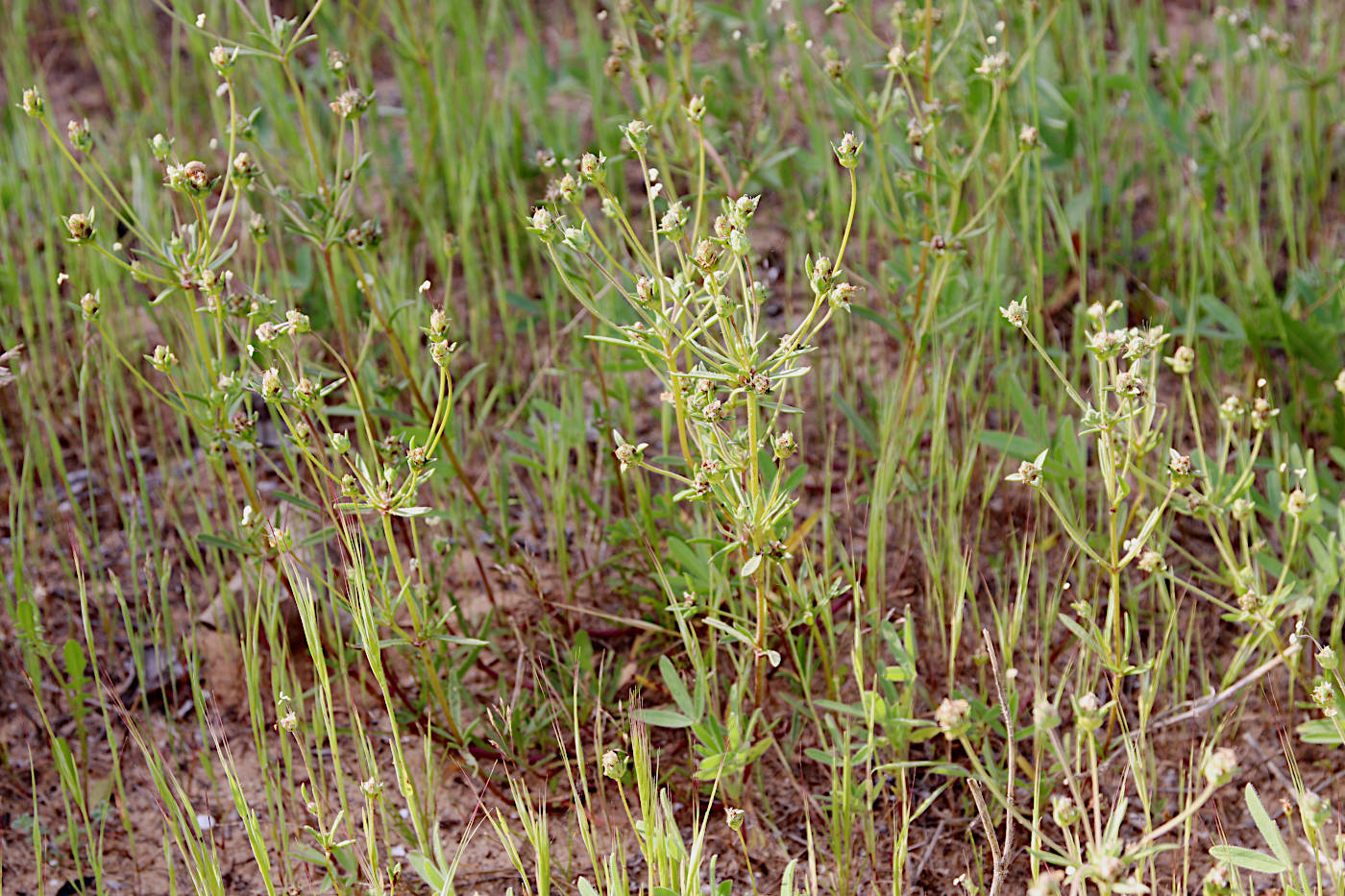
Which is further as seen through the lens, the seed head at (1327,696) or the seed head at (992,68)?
the seed head at (992,68)

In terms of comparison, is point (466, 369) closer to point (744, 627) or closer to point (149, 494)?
point (149, 494)

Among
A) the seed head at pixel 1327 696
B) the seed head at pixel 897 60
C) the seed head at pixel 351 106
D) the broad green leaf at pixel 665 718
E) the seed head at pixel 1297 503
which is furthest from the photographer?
the seed head at pixel 897 60

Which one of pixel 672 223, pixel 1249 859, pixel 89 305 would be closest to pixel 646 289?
pixel 672 223

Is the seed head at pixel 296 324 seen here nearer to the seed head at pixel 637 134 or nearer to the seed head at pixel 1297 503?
the seed head at pixel 637 134

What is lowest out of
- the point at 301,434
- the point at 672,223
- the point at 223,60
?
the point at 301,434

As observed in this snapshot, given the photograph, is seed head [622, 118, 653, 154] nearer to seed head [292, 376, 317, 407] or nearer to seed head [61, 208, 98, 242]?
seed head [292, 376, 317, 407]

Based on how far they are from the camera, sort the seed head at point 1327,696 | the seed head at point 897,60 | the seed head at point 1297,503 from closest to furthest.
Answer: the seed head at point 1327,696, the seed head at point 1297,503, the seed head at point 897,60

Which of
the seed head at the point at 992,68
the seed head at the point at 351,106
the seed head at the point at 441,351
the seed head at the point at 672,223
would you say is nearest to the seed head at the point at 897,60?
the seed head at the point at 992,68

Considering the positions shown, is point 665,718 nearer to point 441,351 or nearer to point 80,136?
point 441,351

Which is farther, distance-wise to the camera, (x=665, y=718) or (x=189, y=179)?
(x=665, y=718)

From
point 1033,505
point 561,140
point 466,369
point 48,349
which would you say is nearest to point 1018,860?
point 1033,505

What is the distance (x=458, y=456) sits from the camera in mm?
2578

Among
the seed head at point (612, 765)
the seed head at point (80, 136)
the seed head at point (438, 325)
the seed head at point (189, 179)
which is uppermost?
the seed head at point (80, 136)

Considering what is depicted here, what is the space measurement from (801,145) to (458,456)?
4.92ft
